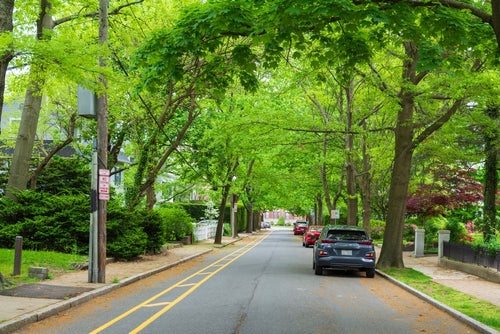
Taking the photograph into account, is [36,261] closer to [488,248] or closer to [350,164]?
[488,248]

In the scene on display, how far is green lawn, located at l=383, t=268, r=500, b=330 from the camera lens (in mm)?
9422

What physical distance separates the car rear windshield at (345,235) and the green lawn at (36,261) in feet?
26.3

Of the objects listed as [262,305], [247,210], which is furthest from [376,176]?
[247,210]

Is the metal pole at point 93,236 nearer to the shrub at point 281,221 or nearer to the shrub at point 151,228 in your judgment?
the shrub at point 151,228

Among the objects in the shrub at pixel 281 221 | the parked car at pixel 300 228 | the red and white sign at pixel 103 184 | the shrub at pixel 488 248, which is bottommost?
the shrub at pixel 281 221

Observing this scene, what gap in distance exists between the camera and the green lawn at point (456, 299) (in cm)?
942

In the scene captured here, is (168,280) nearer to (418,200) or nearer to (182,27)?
(182,27)

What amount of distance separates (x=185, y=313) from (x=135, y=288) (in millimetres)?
4149

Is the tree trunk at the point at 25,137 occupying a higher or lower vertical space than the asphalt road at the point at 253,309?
higher

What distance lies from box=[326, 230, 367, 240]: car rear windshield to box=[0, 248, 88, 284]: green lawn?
8.01 metres

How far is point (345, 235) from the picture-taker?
17.2 meters

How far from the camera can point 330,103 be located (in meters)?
32.1

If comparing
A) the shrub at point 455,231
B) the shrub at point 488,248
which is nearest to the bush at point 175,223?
the shrub at point 455,231

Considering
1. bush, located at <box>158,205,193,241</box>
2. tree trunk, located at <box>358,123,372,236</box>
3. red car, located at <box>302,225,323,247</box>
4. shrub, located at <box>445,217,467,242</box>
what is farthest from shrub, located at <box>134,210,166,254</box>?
red car, located at <box>302,225,323,247</box>
